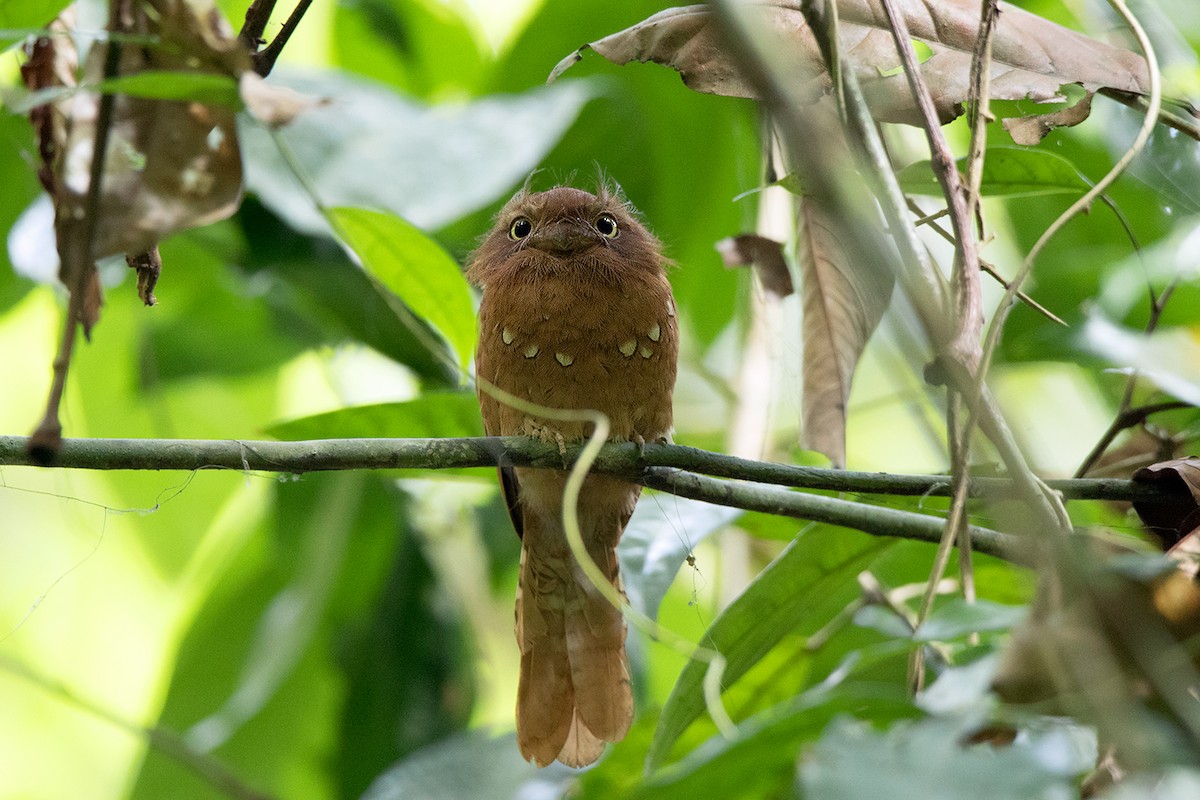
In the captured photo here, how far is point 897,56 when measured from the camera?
2020 millimetres

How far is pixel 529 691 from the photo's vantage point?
2.66 metres


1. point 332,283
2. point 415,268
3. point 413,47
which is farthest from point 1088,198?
point 413,47

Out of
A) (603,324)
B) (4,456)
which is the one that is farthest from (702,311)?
(4,456)

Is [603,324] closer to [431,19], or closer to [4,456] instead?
[4,456]

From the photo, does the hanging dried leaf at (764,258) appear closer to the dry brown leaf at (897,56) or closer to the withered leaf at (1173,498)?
the dry brown leaf at (897,56)

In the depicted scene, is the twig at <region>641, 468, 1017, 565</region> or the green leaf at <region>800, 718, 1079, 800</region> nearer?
the green leaf at <region>800, 718, 1079, 800</region>

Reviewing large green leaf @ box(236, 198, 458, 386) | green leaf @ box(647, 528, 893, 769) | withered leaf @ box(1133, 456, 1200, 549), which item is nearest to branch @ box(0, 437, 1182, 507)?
withered leaf @ box(1133, 456, 1200, 549)

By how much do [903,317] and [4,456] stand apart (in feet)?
3.86

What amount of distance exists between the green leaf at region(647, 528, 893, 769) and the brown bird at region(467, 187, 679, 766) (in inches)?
24.7

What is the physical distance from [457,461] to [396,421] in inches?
26.9

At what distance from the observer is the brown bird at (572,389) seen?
102 inches

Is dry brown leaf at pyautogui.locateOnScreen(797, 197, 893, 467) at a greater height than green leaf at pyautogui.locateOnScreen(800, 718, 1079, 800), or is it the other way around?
green leaf at pyautogui.locateOnScreen(800, 718, 1079, 800)

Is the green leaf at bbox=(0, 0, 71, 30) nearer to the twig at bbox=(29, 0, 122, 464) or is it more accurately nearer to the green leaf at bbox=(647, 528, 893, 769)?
the twig at bbox=(29, 0, 122, 464)

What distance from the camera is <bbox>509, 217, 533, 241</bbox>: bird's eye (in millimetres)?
2877
